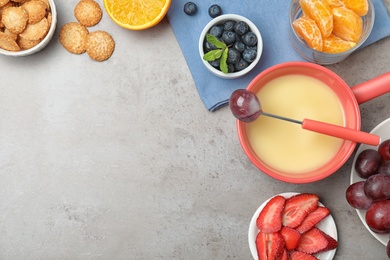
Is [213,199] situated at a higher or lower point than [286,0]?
lower

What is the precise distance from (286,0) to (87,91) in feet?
1.71

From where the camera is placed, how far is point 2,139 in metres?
1.33

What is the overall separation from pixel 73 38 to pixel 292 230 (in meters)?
0.67

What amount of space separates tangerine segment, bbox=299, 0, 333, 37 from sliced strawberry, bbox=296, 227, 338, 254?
1.43 feet

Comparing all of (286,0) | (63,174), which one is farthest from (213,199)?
(286,0)

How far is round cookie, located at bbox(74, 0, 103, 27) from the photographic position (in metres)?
1.30

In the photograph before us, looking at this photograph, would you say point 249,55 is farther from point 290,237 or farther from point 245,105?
point 290,237

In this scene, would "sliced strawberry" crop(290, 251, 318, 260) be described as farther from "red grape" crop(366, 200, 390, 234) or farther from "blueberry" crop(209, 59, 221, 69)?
"blueberry" crop(209, 59, 221, 69)

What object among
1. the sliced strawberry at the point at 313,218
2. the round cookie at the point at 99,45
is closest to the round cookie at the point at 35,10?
the round cookie at the point at 99,45

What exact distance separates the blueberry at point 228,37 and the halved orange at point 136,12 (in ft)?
0.47

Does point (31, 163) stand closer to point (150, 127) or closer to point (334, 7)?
point (150, 127)

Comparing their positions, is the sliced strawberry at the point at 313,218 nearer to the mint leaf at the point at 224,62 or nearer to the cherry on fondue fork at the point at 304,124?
the cherry on fondue fork at the point at 304,124

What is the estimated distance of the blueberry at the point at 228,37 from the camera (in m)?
1.21

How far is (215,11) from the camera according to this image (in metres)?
1.27
